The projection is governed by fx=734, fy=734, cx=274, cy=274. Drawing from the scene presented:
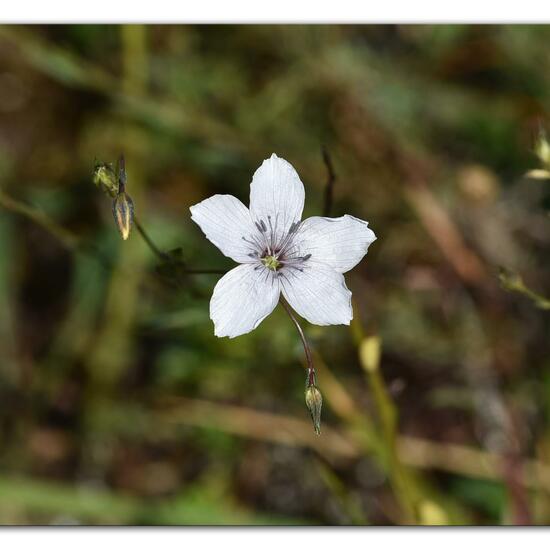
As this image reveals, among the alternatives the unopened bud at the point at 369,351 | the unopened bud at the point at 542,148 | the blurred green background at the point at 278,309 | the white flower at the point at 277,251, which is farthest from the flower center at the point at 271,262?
the blurred green background at the point at 278,309

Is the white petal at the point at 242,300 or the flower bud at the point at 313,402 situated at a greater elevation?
the white petal at the point at 242,300

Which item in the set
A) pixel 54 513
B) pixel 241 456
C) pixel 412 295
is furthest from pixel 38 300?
pixel 412 295

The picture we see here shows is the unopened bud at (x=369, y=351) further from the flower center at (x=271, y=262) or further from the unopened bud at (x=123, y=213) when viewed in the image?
the unopened bud at (x=123, y=213)

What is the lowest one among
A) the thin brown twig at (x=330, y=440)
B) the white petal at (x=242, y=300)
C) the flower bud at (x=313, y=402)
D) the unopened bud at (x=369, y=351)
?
the thin brown twig at (x=330, y=440)

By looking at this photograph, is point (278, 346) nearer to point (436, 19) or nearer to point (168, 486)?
point (168, 486)

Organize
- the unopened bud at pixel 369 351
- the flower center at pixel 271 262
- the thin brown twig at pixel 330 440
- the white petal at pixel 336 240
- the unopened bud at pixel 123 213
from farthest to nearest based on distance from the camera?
the thin brown twig at pixel 330 440
the unopened bud at pixel 369 351
the flower center at pixel 271 262
the white petal at pixel 336 240
the unopened bud at pixel 123 213

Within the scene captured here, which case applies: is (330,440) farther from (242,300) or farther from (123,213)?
(123,213)

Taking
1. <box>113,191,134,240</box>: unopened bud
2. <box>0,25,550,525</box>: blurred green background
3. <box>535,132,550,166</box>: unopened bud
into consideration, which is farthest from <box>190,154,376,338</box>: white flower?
<box>0,25,550,525</box>: blurred green background
